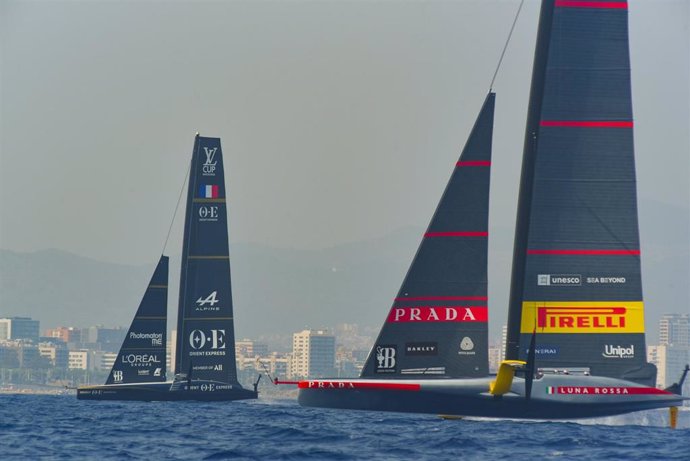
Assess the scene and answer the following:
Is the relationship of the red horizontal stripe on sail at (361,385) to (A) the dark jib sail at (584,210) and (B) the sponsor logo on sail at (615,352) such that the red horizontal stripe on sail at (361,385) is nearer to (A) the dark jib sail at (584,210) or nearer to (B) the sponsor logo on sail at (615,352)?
(A) the dark jib sail at (584,210)

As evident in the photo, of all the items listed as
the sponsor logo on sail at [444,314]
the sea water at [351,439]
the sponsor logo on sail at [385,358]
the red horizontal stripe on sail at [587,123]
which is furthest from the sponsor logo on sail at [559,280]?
the sponsor logo on sail at [385,358]

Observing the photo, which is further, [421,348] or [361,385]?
[421,348]

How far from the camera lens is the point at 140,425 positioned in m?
38.1

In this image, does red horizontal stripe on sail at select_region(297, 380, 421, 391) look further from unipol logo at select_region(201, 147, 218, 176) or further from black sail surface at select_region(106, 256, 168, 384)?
black sail surface at select_region(106, 256, 168, 384)

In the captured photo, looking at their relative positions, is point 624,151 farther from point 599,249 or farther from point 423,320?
point 423,320

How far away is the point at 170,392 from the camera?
62188 mm

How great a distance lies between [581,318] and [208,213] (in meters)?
29.8

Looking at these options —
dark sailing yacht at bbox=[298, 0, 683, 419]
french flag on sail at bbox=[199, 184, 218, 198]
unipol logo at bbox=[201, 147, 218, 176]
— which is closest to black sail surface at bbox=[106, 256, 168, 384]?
french flag on sail at bbox=[199, 184, 218, 198]

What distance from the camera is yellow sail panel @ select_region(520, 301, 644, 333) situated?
118 ft

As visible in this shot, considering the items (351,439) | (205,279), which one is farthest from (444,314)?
(205,279)

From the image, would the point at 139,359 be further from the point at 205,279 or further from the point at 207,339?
the point at 205,279

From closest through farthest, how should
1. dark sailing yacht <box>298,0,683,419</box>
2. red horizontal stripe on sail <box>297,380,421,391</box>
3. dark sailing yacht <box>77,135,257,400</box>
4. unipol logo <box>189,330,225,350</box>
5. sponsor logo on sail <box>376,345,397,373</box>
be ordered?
1. red horizontal stripe on sail <box>297,380,421,391</box>
2. dark sailing yacht <box>298,0,683,419</box>
3. sponsor logo on sail <box>376,345,397,373</box>
4. dark sailing yacht <box>77,135,257,400</box>
5. unipol logo <box>189,330,225,350</box>

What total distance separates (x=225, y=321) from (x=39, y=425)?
2436 cm

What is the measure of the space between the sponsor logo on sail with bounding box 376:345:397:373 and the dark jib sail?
317cm
